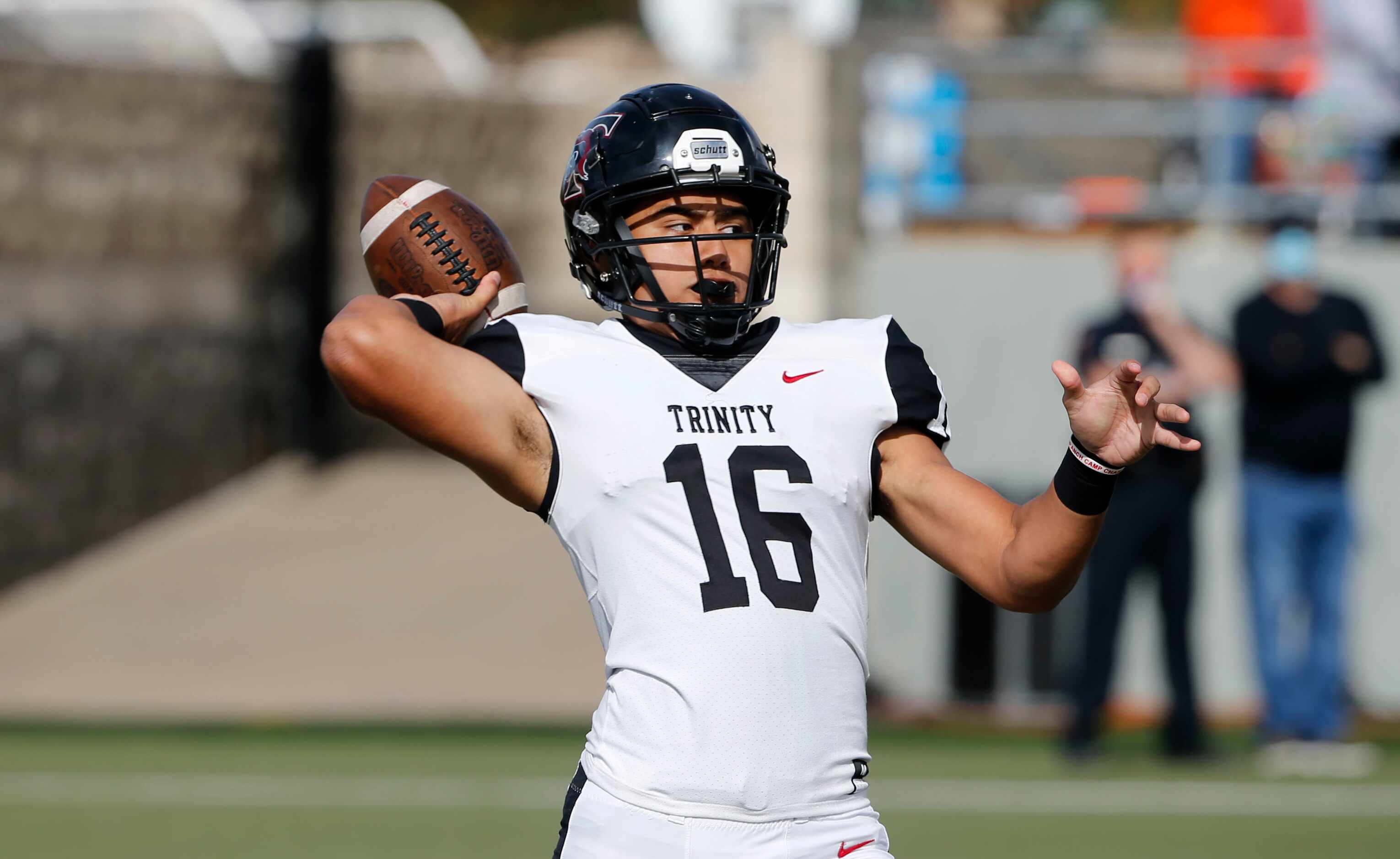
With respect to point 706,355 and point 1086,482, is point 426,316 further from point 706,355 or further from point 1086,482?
point 1086,482

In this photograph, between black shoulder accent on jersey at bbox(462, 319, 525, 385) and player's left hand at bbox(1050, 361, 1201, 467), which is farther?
black shoulder accent on jersey at bbox(462, 319, 525, 385)

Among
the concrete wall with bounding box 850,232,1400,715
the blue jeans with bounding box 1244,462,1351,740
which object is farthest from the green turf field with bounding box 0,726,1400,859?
the concrete wall with bounding box 850,232,1400,715

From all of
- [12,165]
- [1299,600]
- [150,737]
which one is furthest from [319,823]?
[12,165]

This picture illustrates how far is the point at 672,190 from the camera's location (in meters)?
2.83

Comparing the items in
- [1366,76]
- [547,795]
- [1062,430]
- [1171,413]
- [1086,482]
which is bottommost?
[547,795]

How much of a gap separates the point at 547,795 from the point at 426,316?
462 centimetres

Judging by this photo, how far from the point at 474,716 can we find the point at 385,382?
266 inches

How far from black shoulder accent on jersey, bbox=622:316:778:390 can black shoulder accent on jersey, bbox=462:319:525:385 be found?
18 cm

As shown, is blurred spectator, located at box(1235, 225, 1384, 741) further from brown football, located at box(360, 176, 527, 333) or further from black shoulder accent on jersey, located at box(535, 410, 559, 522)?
black shoulder accent on jersey, located at box(535, 410, 559, 522)

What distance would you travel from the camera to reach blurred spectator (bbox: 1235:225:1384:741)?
773cm

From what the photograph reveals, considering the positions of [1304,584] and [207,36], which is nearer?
[1304,584]

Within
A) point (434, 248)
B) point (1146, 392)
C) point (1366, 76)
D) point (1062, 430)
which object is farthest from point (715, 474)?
point (1366, 76)

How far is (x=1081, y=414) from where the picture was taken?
2.58 meters

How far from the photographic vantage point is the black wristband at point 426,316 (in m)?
2.80
